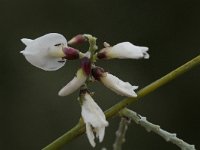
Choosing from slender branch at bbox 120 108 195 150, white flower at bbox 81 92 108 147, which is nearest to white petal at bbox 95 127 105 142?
white flower at bbox 81 92 108 147

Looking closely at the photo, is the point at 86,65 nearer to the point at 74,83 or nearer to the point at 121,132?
the point at 74,83

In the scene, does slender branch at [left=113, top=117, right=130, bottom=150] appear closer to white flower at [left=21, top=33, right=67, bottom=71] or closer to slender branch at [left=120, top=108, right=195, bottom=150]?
slender branch at [left=120, top=108, right=195, bottom=150]

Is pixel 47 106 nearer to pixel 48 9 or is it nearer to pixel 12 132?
pixel 12 132

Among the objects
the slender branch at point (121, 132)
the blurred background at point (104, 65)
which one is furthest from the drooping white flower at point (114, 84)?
the blurred background at point (104, 65)

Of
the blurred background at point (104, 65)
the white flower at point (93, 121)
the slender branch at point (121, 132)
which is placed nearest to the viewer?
the white flower at point (93, 121)

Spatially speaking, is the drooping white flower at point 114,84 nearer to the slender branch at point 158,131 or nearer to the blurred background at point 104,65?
the slender branch at point 158,131

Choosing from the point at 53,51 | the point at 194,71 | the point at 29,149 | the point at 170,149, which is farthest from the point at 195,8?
the point at 53,51
